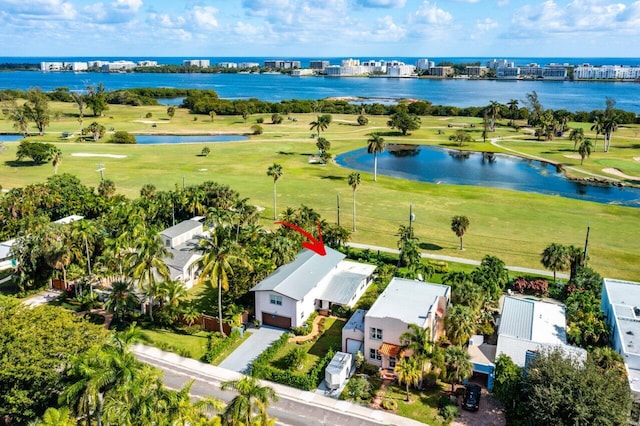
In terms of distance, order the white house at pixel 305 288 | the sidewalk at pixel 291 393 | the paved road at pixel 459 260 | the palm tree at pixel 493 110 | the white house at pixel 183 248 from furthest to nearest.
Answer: the palm tree at pixel 493 110 < the paved road at pixel 459 260 < the white house at pixel 183 248 < the white house at pixel 305 288 < the sidewalk at pixel 291 393

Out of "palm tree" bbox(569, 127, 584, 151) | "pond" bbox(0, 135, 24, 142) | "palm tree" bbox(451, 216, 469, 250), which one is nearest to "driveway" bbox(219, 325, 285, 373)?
"palm tree" bbox(451, 216, 469, 250)

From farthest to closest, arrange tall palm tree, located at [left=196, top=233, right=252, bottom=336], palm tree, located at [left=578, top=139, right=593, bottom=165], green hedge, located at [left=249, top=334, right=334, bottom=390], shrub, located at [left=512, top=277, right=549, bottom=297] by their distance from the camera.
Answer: palm tree, located at [left=578, top=139, right=593, bottom=165], shrub, located at [left=512, top=277, right=549, bottom=297], tall palm tree, located at [left=196, top=233, right=252, bottom=336], green hedge, located at [left=249, top=334, right=334, bottom=390]

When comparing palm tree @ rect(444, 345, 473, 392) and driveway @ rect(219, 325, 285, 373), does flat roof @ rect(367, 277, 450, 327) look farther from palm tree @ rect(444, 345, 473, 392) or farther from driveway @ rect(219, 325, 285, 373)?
driveway @ rect(219, 325, 285, 373)

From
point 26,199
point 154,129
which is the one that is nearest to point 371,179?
point 26,199

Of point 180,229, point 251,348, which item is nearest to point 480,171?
point 180,229

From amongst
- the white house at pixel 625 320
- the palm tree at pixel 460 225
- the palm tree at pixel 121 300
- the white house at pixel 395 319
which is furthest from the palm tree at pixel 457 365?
the palm tree at pixel 460 225

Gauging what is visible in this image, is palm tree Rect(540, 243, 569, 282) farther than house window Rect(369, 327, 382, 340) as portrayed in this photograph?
Yes

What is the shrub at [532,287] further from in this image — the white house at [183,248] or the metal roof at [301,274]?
the white house at [183,248]
